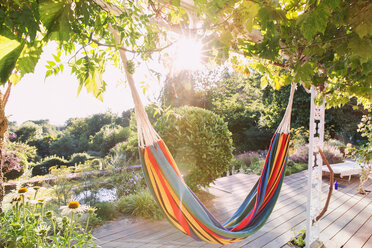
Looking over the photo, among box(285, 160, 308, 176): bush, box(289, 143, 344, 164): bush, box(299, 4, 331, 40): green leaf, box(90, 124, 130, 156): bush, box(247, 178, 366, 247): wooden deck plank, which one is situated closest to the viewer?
box(299, 4, 331, 40): green leaf

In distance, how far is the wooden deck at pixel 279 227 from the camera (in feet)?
6.82

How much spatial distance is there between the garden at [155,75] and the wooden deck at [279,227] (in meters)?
0.19

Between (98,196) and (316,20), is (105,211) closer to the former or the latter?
(98,196)

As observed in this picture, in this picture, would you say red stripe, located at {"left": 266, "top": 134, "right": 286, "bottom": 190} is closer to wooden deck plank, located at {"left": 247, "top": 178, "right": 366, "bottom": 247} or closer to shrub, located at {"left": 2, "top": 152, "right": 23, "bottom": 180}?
wooden deck plank, located at {"left": 247, "top": 178, "right": 366, "bottom": 247}

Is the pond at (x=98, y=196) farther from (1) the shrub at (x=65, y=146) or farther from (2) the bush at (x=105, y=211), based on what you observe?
(1) the shrub at (x=65, y=146)

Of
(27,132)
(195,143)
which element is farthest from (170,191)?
(27,132)

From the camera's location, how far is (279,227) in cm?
238

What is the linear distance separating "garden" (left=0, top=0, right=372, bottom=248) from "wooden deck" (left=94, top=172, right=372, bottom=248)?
191 millimetres

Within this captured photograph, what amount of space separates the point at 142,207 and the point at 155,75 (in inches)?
80.1

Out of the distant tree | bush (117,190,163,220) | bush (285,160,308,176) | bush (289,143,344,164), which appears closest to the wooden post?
bush (117,190,163,220)

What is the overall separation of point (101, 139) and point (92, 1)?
359 inches

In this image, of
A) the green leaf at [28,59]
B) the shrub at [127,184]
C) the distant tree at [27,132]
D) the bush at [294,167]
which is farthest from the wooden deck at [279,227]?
the distant tree at [27,132]

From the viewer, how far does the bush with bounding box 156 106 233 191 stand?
3.05 m

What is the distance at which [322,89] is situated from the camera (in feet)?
5.69
